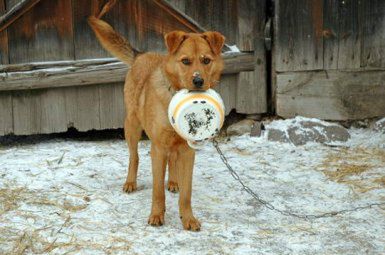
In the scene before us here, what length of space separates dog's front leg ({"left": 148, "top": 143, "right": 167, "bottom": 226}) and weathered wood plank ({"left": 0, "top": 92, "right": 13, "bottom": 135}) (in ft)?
11.5

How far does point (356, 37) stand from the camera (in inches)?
295

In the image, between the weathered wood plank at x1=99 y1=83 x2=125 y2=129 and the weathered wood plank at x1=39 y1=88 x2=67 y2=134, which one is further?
the weathered wood plank at x1=99 y1=83 x2=125 y2=129

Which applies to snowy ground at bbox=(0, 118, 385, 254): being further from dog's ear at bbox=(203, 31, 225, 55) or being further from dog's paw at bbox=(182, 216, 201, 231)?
dog's ear at bbox=(203, 31, 225, 55)

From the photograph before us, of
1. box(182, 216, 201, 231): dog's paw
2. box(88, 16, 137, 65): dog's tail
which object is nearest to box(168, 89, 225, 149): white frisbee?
box(182, 216, 201, 231): dog's paw

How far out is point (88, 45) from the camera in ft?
24.1

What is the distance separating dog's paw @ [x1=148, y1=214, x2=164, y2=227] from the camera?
4.59m

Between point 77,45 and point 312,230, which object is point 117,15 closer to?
point 77,45

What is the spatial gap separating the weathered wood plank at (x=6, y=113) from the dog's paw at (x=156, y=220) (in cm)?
363

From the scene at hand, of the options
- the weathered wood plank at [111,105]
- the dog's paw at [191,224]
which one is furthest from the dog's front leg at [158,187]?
the weathered wood plank at [111,105]

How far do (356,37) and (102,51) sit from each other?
361 cm


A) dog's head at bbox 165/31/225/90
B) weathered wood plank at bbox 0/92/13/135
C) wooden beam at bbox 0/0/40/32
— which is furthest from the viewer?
weathered wood plank at bbox 0/92/13/135

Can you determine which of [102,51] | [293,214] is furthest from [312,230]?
[102,51]

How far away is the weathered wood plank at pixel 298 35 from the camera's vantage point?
7.47 meters

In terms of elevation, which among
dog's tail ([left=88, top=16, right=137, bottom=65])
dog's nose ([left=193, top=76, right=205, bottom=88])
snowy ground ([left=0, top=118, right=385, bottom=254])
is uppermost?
dog's tail ([left=88, top=16, right=137, bottom=65])
